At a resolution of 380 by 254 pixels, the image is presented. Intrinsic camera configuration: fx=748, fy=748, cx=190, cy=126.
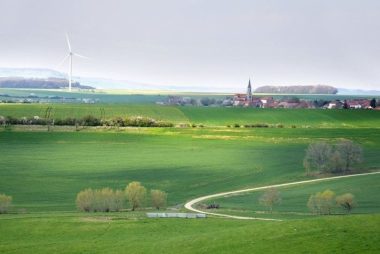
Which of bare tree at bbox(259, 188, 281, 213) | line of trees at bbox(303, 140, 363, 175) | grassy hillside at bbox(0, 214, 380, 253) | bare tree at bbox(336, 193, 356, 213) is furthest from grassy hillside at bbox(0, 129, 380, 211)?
bare tree at bbox(336, 193, 356, 213)

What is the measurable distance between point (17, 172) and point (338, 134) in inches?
1908

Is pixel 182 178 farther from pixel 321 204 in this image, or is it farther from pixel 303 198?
pixel 321 204

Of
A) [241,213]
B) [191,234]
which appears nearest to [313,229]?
[191,234]

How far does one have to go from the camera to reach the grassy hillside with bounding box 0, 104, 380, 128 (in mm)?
120812

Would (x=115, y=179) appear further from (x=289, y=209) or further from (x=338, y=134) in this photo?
(x=338, y=134)

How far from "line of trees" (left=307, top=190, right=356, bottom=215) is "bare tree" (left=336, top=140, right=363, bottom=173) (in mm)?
22860

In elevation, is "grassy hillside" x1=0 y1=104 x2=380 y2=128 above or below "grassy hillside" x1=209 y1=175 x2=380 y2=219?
above

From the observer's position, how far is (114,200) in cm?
5431

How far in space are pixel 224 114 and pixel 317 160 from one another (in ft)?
188

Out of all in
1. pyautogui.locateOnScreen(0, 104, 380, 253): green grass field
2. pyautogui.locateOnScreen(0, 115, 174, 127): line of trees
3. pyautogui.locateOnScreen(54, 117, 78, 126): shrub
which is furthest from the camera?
pyautogui.locateOnScreen(54, 117, 78, 126): shrub

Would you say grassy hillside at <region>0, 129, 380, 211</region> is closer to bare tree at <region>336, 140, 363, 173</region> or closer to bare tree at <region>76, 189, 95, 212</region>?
bare tree at <region>336, 140, 363, 173</region>

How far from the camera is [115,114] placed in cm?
12262

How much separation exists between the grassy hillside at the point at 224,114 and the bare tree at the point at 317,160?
44236mm

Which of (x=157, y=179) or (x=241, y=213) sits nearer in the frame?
(x=241, y=213)
